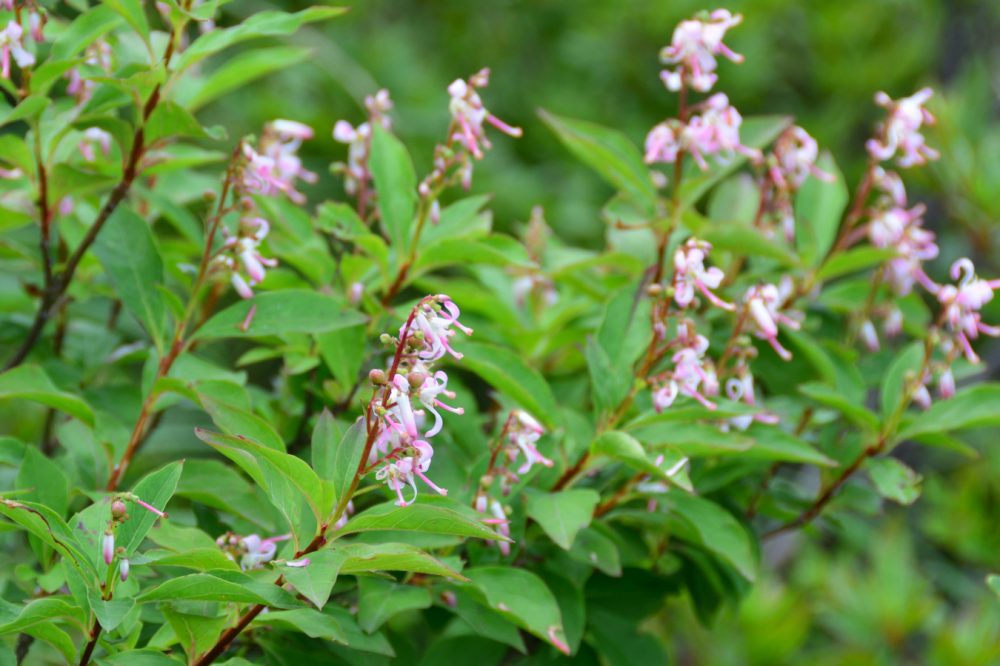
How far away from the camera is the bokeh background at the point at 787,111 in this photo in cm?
208

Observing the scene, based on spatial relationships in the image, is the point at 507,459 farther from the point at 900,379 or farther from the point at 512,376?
the point at 900,379

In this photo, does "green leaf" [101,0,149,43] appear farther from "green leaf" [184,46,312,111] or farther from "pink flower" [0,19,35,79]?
"green leaf" [184,46,312,111]

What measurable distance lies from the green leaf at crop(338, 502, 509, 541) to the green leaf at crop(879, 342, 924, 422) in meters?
0.53

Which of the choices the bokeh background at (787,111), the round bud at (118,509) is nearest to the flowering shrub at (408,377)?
the round bud at (118,509)

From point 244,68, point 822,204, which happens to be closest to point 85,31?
point 244,68

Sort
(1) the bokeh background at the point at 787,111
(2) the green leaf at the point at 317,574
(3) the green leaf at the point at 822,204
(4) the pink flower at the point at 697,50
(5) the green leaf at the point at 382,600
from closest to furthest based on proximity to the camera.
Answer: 1. (2) the green leaf at the point at 317,574
2. (5) the green leaf at the point at 382,600
3. (4) the pink flower at the point at 697,50
4. (3) the green leaf at the point at 822,204
5. (1) the bokeh background at the point at 787,111

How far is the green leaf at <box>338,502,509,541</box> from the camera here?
0.69 metres

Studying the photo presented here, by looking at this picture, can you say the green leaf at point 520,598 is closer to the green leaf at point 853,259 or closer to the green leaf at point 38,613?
the green leaf at point 38,613

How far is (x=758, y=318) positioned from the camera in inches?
37.6

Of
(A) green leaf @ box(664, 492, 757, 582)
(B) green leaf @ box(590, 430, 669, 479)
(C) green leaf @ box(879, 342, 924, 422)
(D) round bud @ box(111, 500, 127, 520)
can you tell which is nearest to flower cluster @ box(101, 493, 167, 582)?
(D) round bud @ box(111, 500, 127, 520)

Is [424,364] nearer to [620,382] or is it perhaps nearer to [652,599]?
[620,382]

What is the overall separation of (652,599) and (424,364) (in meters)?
0.48

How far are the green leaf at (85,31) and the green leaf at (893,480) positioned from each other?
79 cm

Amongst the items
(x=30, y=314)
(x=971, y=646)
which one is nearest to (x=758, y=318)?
(x=30, y=314)
